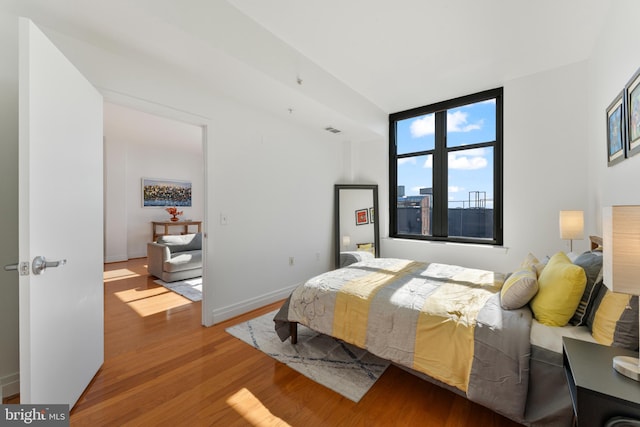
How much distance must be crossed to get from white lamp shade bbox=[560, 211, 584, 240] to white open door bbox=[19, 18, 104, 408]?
380cm

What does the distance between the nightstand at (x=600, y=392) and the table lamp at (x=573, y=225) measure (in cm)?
177

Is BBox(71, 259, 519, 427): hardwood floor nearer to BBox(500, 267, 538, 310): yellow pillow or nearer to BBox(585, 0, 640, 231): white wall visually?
BBox(500, 267, 538, 310): yellow pillow

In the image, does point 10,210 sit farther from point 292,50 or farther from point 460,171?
point 460,171

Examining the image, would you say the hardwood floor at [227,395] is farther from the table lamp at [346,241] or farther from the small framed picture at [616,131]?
the table lamp at [346,241]

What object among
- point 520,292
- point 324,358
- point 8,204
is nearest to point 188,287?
point 8,204

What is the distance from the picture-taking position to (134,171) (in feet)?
20.1

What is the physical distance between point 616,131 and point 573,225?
36.7 inches

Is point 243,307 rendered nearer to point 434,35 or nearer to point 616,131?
point 434,35

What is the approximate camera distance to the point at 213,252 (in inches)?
110

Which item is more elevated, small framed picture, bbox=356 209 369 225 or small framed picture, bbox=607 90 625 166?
small framed picture, bbox=607 90 625 166

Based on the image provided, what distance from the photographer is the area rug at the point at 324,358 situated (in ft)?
6.14

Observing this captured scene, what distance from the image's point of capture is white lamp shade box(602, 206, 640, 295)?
0.89m

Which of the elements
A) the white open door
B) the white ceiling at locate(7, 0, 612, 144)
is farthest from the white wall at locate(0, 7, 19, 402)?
the white open door

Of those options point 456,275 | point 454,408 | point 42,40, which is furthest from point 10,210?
point 456,275
